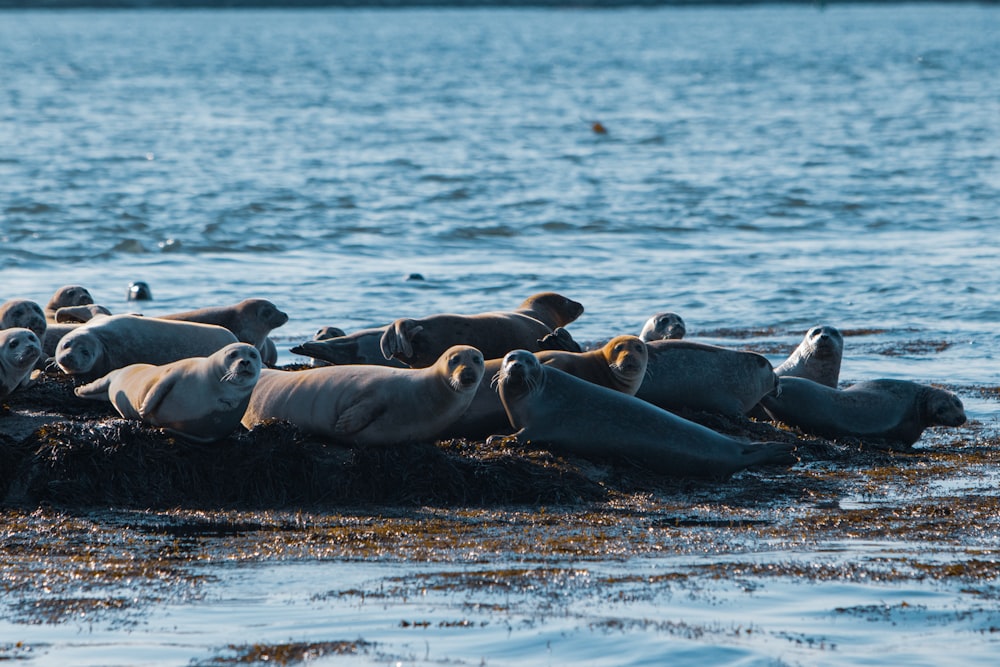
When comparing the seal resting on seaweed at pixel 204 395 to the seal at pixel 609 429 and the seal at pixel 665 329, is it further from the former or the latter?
the seal at pixel 665 329

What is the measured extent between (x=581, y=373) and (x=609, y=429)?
75cm

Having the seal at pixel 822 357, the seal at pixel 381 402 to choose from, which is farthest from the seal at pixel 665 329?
the seal at pixel 381 402

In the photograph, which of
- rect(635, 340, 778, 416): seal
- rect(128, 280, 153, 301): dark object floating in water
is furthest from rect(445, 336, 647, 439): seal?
rect(128, 280, 153, 301): dark object floating in water

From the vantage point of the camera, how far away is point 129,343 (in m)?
7.66

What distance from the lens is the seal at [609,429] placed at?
6.63 m

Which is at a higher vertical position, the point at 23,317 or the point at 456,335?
the point at 23,317

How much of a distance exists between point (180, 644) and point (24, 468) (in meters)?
2.12

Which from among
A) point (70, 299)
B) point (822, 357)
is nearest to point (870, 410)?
point (822, 357)

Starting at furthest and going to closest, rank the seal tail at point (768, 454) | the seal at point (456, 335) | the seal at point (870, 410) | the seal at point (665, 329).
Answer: the seal at point (665, 329) → the seal at point (456, 335) → the seal at point (870, 410) → the seal tail at point (768, 454)

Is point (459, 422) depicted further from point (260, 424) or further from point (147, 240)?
point (147, 240)

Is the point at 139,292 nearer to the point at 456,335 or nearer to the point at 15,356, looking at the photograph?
the point at 456,335

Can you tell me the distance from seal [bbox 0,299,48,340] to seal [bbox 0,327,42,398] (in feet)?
3.51

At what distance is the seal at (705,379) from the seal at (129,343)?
7.22 feet

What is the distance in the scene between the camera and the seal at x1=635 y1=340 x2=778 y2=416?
7691mm
